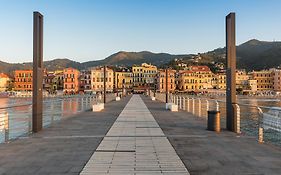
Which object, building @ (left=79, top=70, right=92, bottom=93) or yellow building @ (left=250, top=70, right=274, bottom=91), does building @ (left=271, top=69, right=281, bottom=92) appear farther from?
building @ (left=79, top=70, right=92, bottom=93)

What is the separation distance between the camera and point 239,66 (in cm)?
16750

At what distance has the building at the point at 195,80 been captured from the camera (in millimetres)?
126250

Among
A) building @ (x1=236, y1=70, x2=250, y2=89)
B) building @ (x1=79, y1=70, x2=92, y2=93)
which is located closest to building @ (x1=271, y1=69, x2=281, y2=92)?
building @ (x1=236, y1=70, x2=250, y2=89)

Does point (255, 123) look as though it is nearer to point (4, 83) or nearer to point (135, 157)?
point (135, 157)

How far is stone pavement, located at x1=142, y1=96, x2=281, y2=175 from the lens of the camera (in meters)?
4.84

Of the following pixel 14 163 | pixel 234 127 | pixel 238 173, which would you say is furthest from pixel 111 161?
pixel 234 127

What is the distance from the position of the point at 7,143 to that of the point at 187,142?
4.43 metres

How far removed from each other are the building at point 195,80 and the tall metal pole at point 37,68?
389ft

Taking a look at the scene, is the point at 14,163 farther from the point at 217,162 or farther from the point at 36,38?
the point at 36,38

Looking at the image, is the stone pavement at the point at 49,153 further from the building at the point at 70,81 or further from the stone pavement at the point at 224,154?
the building at the point at 70,81

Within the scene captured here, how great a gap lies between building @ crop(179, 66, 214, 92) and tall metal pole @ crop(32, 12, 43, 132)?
118 meters

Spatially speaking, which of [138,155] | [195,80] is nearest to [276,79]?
[195,80]

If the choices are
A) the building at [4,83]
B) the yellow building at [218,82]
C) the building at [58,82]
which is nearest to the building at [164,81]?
the yellow building at [218,82]

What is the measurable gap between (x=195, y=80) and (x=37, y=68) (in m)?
122
